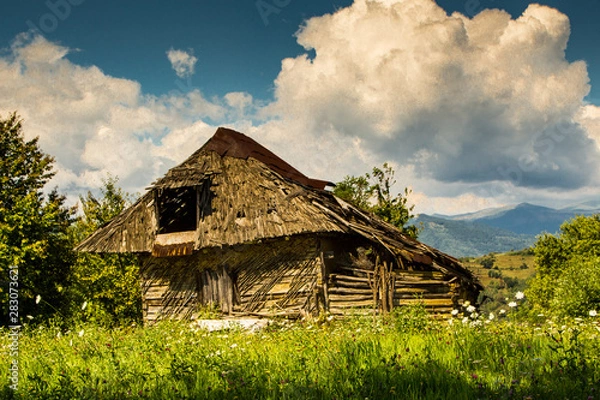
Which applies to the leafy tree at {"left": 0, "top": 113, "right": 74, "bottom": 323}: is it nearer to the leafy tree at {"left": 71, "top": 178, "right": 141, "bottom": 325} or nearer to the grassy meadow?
the leafy tree at {"left": 71, "top": 178, "right": 141, "bottom": 325}

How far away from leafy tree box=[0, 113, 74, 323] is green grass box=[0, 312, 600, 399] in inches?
726

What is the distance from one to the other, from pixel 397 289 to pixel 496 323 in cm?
978

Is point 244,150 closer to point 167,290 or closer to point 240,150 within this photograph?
point 240,150

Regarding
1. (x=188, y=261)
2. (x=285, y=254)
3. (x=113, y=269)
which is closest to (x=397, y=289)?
(x=285, y=254)

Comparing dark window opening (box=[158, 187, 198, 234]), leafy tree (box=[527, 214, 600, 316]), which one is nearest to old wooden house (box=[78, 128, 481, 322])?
dark window opening (box=[158, 187, 198, 234])

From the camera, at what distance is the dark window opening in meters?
19.2

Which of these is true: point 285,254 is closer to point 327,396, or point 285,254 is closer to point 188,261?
point 188,261

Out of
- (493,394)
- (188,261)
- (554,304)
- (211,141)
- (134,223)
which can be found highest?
(211,141)

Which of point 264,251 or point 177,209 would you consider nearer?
point 264,251

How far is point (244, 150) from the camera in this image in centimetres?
1772

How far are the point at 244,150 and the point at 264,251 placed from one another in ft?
12.3

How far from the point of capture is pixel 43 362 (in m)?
6.18

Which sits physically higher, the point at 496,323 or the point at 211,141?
the point at 211,141

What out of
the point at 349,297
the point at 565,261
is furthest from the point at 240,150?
the point at 565,261
